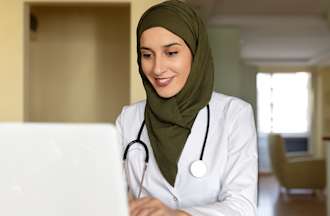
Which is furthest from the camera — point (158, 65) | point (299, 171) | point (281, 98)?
point (281, 98)

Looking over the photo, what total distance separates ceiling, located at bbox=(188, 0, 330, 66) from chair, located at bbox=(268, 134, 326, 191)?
1630mm

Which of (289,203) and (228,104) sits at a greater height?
(228,104)

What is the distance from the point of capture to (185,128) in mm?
1063

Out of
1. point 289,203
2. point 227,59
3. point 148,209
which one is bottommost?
point 289,203

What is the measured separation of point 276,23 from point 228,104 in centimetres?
559

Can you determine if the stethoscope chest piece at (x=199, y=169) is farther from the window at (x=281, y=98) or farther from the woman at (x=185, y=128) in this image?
the window at (x=281, y=98)

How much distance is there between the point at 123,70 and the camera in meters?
4.48

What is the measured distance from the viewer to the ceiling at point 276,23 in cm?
536

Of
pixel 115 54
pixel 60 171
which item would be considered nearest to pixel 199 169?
pixel 60 171

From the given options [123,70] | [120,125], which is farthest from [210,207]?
[123,70]

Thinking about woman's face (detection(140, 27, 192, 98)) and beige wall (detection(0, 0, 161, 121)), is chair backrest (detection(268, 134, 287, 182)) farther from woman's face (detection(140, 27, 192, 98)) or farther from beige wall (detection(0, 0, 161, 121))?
woman's face (detection(140, 27, 192, 98))

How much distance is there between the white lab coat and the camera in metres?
0.96

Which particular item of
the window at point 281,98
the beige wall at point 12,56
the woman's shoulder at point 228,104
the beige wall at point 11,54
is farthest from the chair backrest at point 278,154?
the woman's shoulder at point 228,104

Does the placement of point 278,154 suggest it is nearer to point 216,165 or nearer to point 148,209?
point 216,165
